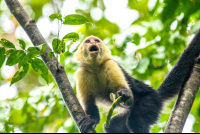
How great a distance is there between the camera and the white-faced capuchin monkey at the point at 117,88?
3.34 metres

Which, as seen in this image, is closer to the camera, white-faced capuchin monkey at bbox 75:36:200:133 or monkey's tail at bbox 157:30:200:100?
monkey's tail at bbox 157:30:200:100

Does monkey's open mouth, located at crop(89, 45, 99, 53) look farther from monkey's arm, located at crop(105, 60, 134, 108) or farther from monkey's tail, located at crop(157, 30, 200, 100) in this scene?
monkey's tail, located at crop(157, 30, 200, 100)

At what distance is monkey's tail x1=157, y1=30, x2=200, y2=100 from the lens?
2936 millimetres

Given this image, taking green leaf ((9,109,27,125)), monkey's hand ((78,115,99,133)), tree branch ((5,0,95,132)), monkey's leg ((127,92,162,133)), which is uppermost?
tree branch ((5,0,95,132))

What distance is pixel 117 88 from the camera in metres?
3.24

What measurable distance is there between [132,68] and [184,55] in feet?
3.33

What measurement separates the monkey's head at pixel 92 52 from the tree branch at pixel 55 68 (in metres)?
1.30

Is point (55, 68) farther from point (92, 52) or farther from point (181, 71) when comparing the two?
point (181, 71)

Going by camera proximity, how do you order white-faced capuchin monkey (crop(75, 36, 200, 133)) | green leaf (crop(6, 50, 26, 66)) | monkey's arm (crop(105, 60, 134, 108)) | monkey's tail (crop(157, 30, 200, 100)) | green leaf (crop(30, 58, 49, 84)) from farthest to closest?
white-faced capuchin monkey (crop(75, 36, 200, 133))
monkey's arm (crop(105, 60, 134, 108))
monkey's tail (crop(157, 30, 200, 100))
green leaf (crop(30, 58, 49, 84))
green leaf (crop(6, 50, 26, 66))

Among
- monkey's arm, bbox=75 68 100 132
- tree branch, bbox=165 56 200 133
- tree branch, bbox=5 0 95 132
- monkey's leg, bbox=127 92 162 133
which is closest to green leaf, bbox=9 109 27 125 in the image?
monkey's arm, bbox=75 68 100 132

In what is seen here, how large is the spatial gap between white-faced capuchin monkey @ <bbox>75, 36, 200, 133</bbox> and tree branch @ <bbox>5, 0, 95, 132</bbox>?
3.50 ft

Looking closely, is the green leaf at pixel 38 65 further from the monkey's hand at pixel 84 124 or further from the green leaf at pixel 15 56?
the monkey's hand at pixel 84 124

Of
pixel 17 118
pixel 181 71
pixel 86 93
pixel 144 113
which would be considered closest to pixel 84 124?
pixel 86 93

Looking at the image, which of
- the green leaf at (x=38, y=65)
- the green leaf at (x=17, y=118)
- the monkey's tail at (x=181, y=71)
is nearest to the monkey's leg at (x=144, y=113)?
the monkey's tail at (x=181, y=71)
